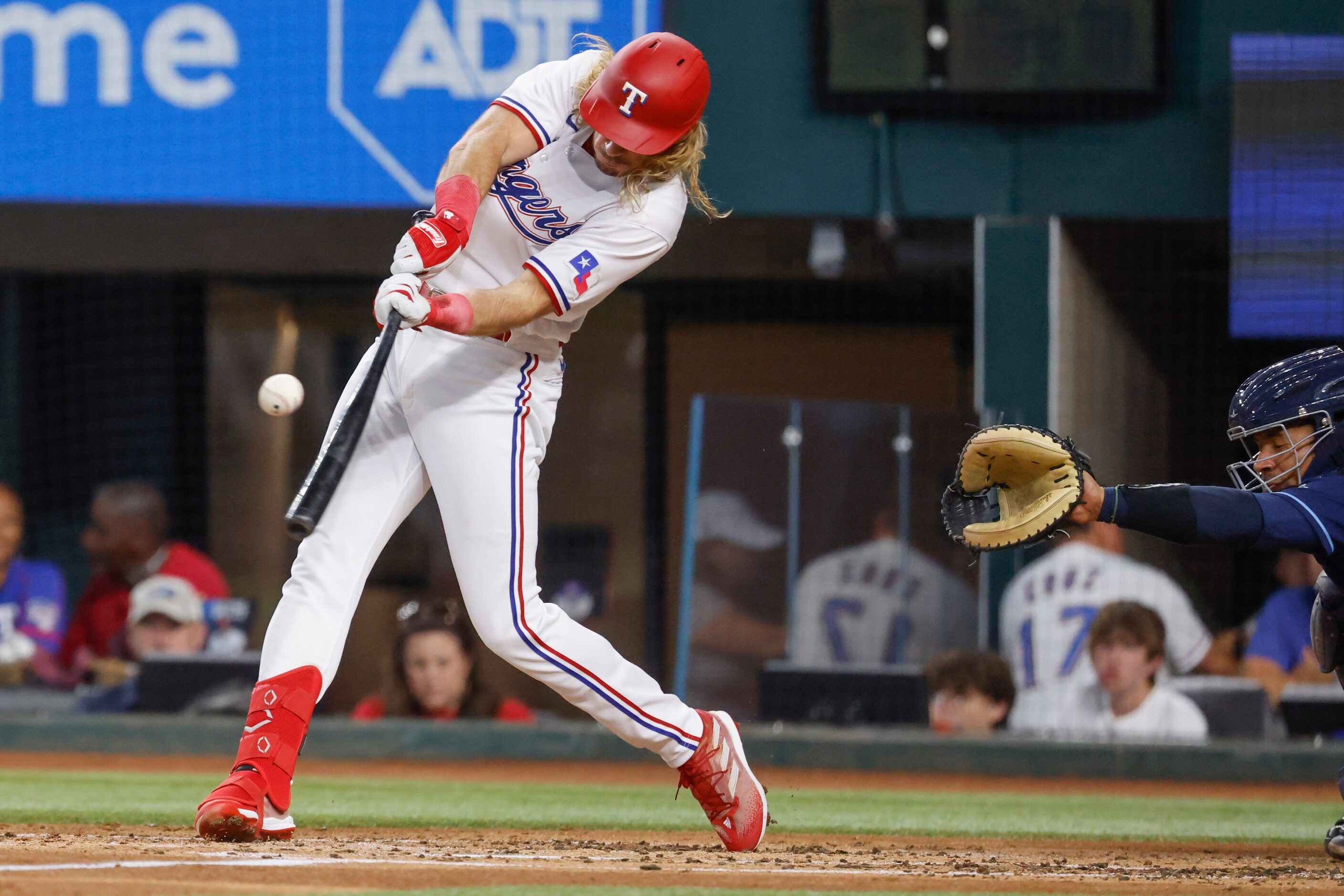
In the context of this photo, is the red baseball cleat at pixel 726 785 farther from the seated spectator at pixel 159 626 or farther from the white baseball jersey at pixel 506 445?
the seated spectator at pixel 159 626

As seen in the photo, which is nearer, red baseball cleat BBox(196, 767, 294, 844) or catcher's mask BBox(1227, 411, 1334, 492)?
red baseball cleat BBox(196, 767, 294, 844)

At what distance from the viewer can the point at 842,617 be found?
6934 millimetres

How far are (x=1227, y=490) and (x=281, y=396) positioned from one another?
1712 millimetres

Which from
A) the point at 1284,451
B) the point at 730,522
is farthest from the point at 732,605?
the point at 1284,451

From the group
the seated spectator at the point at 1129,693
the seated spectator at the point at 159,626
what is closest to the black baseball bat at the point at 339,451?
the seated spectator at the point at 1129,693

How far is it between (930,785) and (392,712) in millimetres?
2130

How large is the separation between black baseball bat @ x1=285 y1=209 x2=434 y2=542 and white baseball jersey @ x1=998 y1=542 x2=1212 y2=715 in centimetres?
396

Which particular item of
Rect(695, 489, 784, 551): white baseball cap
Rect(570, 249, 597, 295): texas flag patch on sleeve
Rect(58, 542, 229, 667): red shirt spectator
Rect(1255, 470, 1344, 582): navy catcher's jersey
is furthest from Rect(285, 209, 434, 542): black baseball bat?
Rect(58, 542, 229, 667): red shirt spectator

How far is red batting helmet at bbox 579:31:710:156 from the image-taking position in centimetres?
310

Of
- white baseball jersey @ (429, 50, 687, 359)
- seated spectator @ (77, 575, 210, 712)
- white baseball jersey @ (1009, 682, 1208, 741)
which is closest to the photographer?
white baseball jersey @ (429, 50, 687, 359)

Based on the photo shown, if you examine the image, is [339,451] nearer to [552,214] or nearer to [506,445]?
[506,445]

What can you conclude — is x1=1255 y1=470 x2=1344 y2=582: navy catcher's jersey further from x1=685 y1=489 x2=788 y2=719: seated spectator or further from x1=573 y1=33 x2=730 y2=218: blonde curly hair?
x1=685 y1=489 x2=788 y2=719: seated spectator

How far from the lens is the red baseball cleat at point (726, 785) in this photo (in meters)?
3.23

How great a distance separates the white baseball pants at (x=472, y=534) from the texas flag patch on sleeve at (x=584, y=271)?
0.23 m
